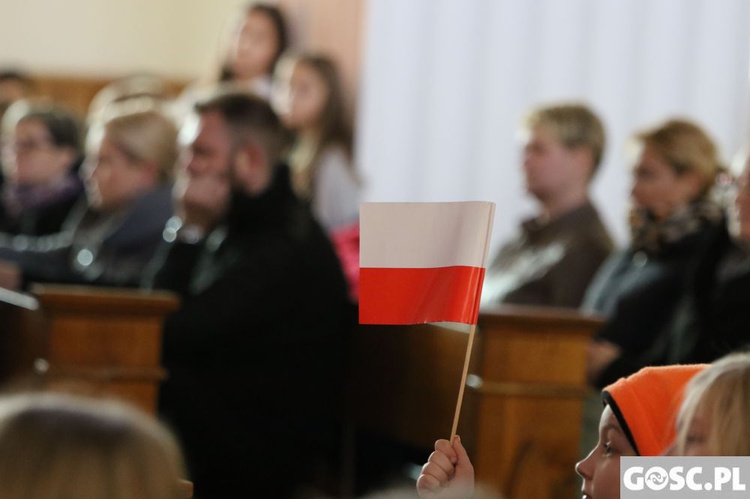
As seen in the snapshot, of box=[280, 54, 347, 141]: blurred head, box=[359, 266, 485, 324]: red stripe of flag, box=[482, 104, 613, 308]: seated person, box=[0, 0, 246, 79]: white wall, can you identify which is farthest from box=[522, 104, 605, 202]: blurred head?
box=[0, 0, 246, 79]: white wall

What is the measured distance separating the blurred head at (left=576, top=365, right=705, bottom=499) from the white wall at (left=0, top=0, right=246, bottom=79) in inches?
344

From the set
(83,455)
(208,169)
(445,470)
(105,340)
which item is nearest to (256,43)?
(208,169)

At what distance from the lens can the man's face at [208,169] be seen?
4.62 m

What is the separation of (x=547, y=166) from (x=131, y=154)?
1.71 meters

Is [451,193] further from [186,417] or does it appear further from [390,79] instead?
[186,417]

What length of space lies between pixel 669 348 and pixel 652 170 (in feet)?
3.10

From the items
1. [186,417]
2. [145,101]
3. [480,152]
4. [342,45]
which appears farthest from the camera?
[342,45]

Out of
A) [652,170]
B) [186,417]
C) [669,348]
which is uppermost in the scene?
[652,170]

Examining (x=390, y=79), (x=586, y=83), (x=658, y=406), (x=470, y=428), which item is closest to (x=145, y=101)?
(x=390, y=79)

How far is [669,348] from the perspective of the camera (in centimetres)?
376

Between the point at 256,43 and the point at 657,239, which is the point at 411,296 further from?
the point at 256,43

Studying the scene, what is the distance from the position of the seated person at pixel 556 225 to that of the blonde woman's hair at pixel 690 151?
0.39 meters

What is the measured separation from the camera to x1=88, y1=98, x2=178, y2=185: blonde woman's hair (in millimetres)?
5672

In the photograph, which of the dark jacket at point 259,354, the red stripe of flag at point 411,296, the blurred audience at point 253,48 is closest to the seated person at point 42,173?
the blurred audience at point 253,48
